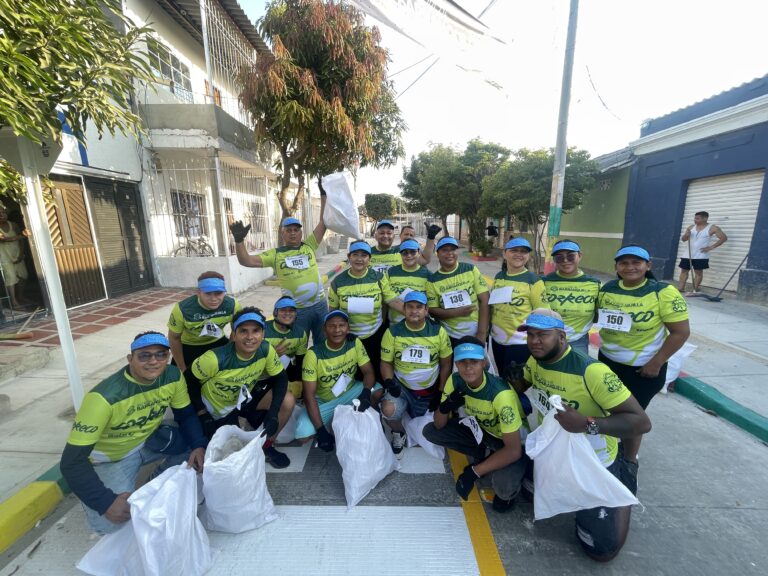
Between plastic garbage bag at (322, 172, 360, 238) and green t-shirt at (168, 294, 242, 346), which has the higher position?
plastic garbage bag at (322, 172, 360, 238)

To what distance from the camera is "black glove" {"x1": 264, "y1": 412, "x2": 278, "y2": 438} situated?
2.61m

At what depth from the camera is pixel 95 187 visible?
6750 mm

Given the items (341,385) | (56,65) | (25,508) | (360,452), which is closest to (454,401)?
(360,452)

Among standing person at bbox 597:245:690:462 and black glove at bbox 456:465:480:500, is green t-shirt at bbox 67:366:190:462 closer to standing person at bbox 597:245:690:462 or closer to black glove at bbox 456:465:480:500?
black glove at bbox 456:465:480:500

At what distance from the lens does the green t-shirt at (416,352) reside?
117 inches

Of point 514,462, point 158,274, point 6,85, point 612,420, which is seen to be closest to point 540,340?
point 612,420

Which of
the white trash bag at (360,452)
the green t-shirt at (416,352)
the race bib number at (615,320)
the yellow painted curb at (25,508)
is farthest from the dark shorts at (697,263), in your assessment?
the yellow painted curb at (25,508)

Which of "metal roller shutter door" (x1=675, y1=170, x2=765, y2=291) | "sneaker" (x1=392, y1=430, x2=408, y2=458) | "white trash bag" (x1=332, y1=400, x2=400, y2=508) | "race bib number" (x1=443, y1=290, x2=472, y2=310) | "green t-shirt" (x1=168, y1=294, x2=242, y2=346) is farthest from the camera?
"metal roller shutter door" (x1=675, y1=170, x2=765, y2=291)

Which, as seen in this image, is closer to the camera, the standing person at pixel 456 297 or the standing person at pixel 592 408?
the standing person at pixel 592 408

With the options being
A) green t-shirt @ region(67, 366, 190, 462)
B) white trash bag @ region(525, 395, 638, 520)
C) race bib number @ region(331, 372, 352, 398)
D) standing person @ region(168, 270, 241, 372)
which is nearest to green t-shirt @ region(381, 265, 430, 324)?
race bib number @ region(331, 372, 352, 398)

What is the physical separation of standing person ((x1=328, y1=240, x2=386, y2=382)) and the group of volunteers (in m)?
0.01

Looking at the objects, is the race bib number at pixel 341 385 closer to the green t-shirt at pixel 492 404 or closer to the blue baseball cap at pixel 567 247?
the green t-shirt at pixel 492 404

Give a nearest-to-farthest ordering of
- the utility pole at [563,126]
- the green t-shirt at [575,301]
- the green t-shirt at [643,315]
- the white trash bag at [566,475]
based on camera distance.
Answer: the white trash bag at [566,475], the green t-shirt at [643,315], the green t-shirt at [575,301], the utility pole at [563,126]

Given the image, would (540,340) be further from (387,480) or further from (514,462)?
(387,480)
